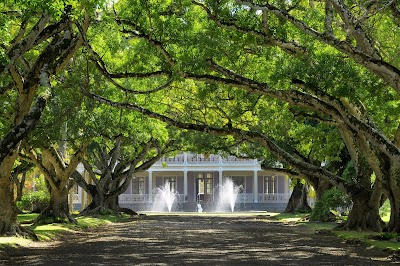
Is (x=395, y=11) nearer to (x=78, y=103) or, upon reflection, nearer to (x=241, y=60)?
(x=241, y=60)

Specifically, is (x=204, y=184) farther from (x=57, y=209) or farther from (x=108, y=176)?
(x=57, y=209)

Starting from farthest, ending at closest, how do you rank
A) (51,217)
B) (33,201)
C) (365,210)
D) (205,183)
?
(205,183), (33,201), (51,217), (365,210)

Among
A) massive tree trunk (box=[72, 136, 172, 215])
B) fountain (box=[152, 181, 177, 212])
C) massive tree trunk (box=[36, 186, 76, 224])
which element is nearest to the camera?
massive tree trunk (box=[36, 186, 76, 224])

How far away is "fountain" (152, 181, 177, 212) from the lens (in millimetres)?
65250

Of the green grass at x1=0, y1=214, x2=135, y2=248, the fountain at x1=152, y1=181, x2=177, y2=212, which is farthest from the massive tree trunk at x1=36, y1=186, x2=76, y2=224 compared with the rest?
the fountain at x1=152, y1=181, x2=177, y2=212

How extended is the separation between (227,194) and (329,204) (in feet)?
113

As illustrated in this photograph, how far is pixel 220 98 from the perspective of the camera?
939 inches

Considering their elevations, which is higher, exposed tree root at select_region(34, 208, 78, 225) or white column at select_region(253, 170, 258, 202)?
white column at select_region(253, 170, 258, 202)

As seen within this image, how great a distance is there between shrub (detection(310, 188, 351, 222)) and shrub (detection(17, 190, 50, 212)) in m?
20.8

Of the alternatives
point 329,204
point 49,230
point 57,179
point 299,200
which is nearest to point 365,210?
point 329,204

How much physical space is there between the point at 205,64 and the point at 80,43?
10.4 feet

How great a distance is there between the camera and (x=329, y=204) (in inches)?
1289

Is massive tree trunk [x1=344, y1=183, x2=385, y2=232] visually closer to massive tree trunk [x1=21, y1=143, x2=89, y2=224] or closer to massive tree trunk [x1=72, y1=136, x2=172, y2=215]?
massive tree trunk [x1=21, y1=143, x2=89, y2=224]

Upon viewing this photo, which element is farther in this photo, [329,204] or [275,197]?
[275,197]
